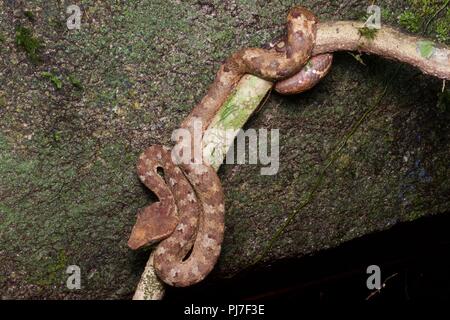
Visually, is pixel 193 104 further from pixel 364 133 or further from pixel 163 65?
pixel 364 133

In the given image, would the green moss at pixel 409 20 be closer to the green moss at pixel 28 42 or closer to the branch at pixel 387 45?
the branch at pixel 387 45

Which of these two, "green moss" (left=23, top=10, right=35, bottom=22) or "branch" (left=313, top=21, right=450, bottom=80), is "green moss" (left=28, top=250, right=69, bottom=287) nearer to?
"green moss" (left=23, top=10, right=35, bottom=22)

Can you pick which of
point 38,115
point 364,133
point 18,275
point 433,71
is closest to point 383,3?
point 433,71

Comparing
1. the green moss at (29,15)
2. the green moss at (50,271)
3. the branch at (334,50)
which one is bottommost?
the green moss at (50,271)

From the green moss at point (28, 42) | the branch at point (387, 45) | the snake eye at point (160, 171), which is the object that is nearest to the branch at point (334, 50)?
the branch at point (387, 45)

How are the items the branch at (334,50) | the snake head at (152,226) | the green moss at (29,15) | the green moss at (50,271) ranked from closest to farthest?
the green moss at (29,15)
the branch at (334,50)
the snake head at (152,226)
the green moss at (50,271)

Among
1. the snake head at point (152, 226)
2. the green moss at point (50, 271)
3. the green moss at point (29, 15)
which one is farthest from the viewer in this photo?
the green moss at point (50, 271)
